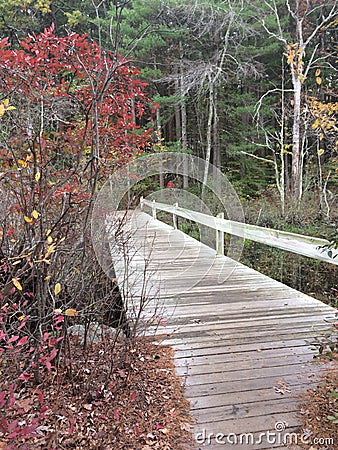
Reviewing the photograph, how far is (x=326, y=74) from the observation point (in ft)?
46.9

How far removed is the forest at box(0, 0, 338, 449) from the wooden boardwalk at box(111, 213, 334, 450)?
20.5 inches

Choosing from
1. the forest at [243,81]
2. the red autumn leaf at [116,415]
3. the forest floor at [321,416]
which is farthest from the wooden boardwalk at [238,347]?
the forest at [243,81]

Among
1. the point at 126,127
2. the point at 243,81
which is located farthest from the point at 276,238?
the point at 243,81

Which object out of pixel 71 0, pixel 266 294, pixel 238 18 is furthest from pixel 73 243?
pixel 71 0

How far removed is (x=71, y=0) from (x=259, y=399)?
14776 mm

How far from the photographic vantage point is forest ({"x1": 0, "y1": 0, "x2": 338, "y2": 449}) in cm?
234

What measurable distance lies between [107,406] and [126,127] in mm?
2722

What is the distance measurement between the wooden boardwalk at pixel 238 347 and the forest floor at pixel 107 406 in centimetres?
12

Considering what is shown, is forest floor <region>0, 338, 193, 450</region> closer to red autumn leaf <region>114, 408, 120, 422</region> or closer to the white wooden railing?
red autumn leaf <region>114, 408, 120, 422</region>

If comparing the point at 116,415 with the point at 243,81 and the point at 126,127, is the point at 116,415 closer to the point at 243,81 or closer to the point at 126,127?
the point at 126,127

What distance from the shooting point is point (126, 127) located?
→ 4094 mm

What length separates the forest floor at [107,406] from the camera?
1.95 metres

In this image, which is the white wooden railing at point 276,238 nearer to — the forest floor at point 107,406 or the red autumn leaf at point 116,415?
the forest floor at point 107,406

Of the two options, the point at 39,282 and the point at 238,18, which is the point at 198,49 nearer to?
the point at 238,18
